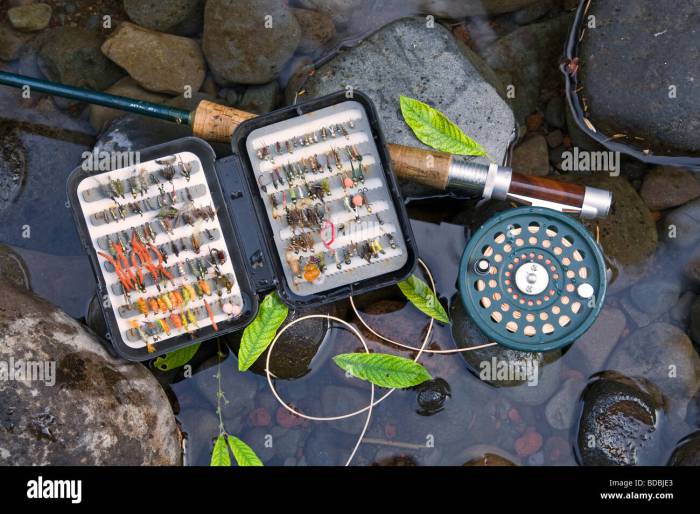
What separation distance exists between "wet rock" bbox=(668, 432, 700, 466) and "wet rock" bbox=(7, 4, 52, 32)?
12.3ft

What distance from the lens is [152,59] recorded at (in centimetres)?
315

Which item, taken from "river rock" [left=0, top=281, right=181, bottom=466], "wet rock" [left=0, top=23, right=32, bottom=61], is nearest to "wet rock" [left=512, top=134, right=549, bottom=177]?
"river rock" [left=0, top=281, right=181, bottom=466]

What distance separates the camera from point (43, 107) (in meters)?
3.23

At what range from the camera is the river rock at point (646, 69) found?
2.78m

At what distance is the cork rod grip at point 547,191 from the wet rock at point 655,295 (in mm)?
757

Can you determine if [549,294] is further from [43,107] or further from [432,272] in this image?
[43,107]

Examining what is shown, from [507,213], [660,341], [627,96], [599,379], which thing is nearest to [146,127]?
[507,213]

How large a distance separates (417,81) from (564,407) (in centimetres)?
168

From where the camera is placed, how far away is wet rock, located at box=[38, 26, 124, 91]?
3.20 metres

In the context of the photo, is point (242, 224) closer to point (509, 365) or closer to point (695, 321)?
point (509, 365)

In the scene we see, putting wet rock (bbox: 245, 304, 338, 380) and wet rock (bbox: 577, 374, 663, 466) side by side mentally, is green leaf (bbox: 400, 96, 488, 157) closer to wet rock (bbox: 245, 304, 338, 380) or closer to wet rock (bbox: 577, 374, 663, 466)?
wet rock (bbox: 245, 304, 338, 380)

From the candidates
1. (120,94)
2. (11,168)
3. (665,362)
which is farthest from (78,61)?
(665,362)

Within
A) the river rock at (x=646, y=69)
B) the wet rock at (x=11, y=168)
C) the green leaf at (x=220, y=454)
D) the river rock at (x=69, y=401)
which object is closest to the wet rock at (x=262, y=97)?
the wet rock at (x=11, y=168)

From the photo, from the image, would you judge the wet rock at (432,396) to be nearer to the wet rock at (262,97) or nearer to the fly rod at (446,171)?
the fly rod at (446,171)
